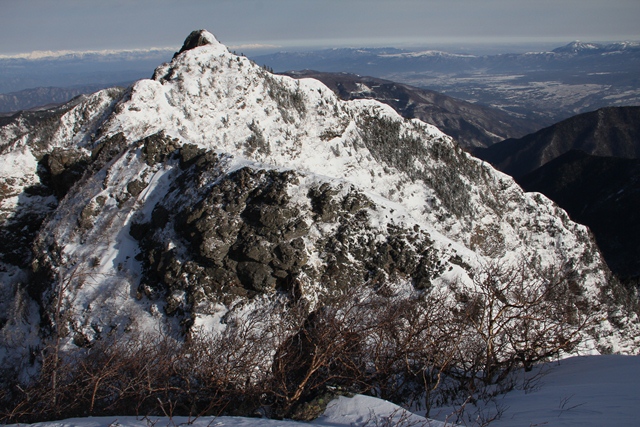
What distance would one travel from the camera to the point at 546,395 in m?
7.96

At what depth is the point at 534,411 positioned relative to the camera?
7.00m

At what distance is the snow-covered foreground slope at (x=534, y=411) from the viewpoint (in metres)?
6.23

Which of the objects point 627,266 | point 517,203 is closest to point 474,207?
point 517,203

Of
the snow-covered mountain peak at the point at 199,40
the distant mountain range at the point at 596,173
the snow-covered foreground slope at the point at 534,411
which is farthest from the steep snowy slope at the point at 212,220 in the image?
the distant mountain range at the point at 596,173

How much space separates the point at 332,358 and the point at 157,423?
4.29 metres

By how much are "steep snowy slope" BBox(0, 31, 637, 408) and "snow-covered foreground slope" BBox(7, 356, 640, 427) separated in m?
4.63

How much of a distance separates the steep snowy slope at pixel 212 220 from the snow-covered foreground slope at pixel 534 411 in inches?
182

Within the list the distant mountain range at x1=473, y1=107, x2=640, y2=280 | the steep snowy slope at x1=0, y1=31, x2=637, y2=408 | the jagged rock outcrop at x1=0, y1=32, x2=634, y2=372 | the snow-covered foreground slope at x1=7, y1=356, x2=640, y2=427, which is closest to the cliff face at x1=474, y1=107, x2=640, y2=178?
the distant mountain range at x1=473, y1=107, x2=640, y2=280

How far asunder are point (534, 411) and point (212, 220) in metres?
11.2

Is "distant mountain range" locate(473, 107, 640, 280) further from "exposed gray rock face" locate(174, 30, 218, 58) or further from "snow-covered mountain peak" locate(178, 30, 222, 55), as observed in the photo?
"exposed gray rock face" locate(174, 30, 218, 58)

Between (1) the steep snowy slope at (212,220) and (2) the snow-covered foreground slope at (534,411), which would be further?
(1) the steep snowy slope at (212,220)

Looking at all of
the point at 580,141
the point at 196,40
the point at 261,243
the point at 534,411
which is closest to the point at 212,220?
the point at 261,243

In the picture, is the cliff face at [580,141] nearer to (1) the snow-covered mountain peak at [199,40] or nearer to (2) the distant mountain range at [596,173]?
(2) the distant mountain range at [596,173]

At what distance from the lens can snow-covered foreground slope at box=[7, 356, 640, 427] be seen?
6.23m
